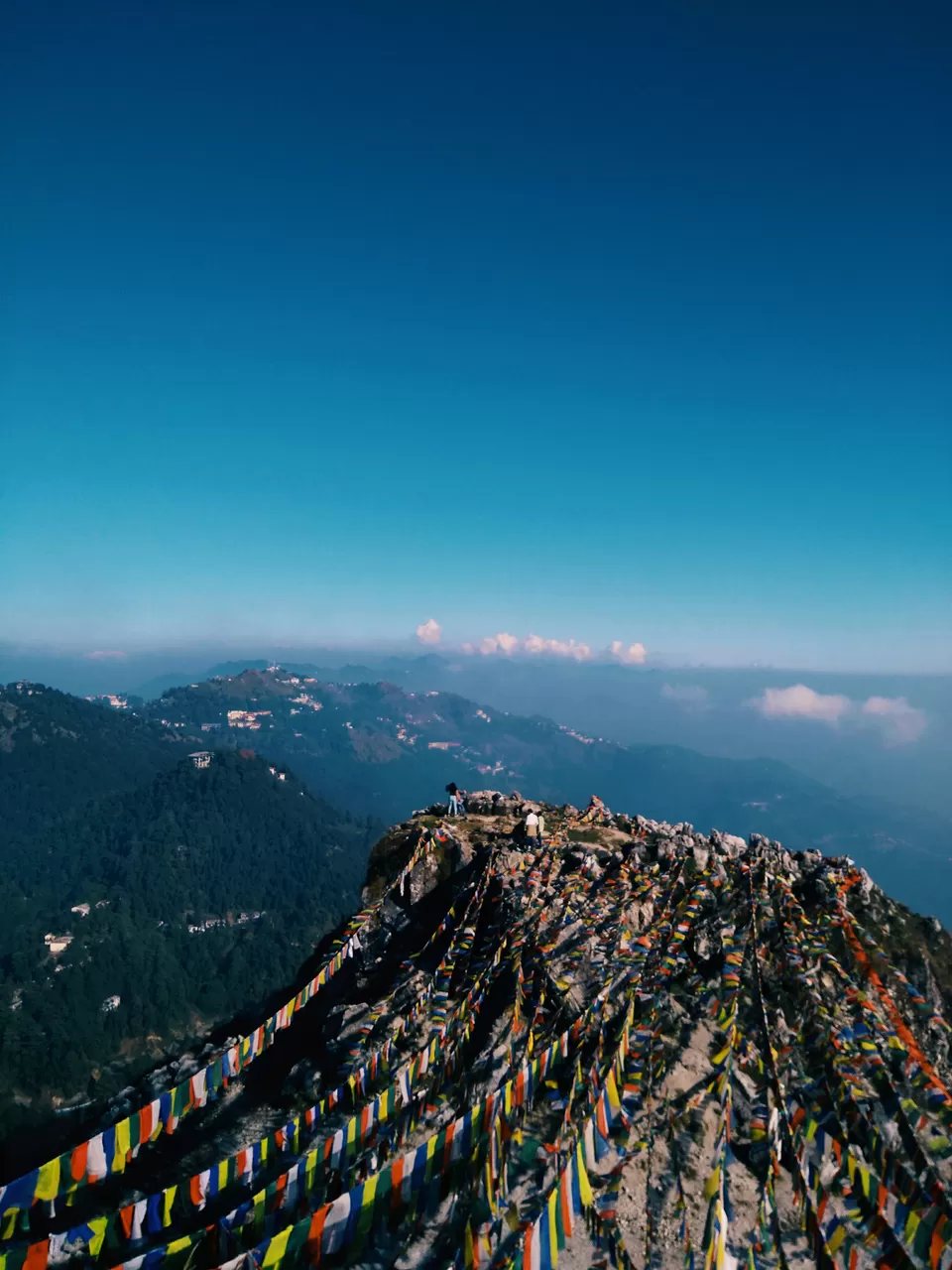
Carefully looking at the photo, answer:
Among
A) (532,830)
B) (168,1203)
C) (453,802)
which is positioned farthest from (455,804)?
(168,1203)

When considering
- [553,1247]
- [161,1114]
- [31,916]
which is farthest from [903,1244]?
[31,916]

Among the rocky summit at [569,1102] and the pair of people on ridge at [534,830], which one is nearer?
the rocky summit at [569,1102]

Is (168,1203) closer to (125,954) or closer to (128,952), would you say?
(125,954)

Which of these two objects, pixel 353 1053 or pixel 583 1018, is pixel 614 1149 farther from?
pixel 353 1053

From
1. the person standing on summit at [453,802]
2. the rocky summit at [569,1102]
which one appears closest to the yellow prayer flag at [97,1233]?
the rocky summit at [569,1102]

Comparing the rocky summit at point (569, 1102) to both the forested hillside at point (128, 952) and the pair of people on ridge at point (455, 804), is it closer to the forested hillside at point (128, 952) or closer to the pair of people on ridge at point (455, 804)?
the pair of people on ridge at point (455, 804)

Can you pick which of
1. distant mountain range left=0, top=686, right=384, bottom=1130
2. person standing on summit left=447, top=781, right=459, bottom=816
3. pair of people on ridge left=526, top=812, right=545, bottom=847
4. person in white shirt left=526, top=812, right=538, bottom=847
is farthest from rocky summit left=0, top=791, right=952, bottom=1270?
distant mountain range left=0, top=686, right=384, bottom=1130

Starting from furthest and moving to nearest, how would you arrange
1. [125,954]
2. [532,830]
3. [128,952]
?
[128,952] → [125,954] → [532,830]

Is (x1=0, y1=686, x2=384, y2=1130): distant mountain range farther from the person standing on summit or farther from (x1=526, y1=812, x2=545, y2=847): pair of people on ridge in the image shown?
(x1=526, y1=812, x2=545, y2=847): pair of people on ridge

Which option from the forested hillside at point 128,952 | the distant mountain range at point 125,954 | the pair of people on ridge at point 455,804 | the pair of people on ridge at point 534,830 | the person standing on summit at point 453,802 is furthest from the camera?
the forested hillside at point 128,952
